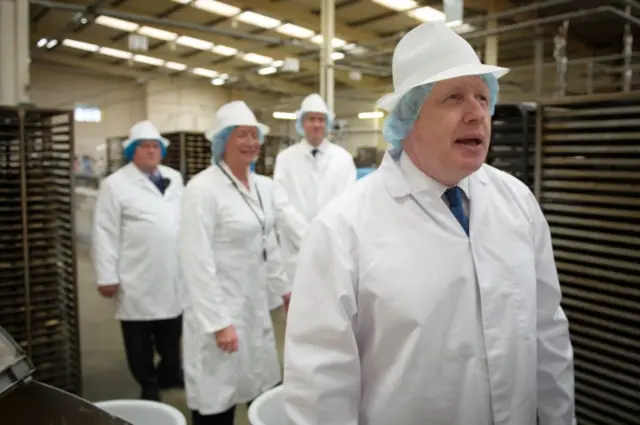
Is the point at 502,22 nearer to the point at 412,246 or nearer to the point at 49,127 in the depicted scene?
the point at 49,127

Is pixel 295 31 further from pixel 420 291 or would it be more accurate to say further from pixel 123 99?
pixel 123 99

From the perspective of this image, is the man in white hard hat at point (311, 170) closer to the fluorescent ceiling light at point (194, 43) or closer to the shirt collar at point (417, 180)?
the shirt collar at point (417, 180)

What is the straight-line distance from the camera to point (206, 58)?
8.05 metres

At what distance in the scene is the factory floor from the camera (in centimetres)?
304

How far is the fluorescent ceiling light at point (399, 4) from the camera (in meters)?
5.04

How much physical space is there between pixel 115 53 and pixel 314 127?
267 inches

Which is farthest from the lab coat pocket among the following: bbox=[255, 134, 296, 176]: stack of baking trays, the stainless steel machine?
bbox=[255, 134, 296, 176]: stack of baking trays

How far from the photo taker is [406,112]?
1087mm

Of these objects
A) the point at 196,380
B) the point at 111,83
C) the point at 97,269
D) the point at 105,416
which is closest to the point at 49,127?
the point at 97,269

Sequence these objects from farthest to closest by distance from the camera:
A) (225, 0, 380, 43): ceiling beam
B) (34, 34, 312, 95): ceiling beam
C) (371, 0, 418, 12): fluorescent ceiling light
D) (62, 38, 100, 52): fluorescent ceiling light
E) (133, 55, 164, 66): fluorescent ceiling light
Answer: (133, 55, 164, 66): fluorescent ceiling light < (62, 38, 100, 52): fluorescent ceiling light < (34, 34, 312, 95): ceiling beam < (225, 0, 380, 43): ceiling beam < (371, 0, 418, 12): fluorescent ceiling light

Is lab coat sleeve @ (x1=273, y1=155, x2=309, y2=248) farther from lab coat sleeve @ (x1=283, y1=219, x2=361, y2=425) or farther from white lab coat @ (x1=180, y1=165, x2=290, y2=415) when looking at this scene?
lab coat sleeve @ (x1=283, y1=219, x2=361, y2=425)

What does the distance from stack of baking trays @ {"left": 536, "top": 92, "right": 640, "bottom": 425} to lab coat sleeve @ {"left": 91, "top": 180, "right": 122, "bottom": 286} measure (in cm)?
215

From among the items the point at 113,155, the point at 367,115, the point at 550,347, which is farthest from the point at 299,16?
the point at 113,155

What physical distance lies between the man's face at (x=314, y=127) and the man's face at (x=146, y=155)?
0.89 metres
